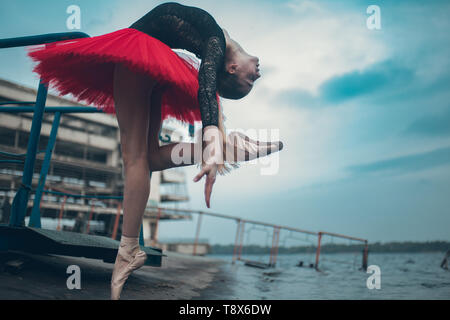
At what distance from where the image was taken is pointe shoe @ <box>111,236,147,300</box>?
1.19 metres

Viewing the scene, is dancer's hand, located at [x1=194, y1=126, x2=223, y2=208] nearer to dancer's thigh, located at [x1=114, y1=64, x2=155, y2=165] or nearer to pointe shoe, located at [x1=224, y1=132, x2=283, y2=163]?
pointe shoe, located at [x1=224, y1=132, x2=283, y2=163]

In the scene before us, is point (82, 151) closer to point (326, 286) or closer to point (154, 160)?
point (326, 286)

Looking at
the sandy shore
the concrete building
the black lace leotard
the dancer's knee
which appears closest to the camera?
the black lace leotard

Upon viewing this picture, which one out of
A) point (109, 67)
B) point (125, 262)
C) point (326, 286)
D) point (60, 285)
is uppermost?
point (109, 67)

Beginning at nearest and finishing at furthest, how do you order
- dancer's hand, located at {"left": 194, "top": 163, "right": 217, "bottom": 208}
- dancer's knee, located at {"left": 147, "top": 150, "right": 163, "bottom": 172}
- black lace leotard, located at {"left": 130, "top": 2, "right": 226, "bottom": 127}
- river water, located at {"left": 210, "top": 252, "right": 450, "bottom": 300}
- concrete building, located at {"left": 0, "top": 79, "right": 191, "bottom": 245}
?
dancer's hand, located at {"left": 194, "top": 163, "right": 217, "bottom": 208} → black lace leotard, located at {"left": 130, "top": 2, "right": 226, "bottom": 127} → dancer's knee, located at {"left": 147, "top": 150, "right": 163, "bottom": 172} → river water, located at {"left": 210, "top": 252, "right": 450, "bottom": 300} → concrete building, located at {"left": 0, "top": 79, "right": 191, "bottom": 245}

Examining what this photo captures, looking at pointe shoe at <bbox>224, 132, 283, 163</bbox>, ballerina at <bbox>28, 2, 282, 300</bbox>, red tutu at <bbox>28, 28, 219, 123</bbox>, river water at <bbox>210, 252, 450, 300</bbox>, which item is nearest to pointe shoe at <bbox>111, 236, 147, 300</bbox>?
ballerina at <bbox>28, 2, 282, 300</bbox>

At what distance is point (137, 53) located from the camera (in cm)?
113

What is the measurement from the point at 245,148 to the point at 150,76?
40 cm

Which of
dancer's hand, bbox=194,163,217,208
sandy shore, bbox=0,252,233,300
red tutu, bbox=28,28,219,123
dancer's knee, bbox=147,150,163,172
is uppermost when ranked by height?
red tutu, bbox=28,28,219,123

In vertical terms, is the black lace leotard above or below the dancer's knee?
above

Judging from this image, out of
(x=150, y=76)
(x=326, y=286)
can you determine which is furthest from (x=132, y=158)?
(x=326, y=286)

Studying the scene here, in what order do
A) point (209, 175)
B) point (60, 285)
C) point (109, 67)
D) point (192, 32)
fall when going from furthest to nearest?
point (60, 285) < point (109, 67) < point (192, 32) < point (209, 175)

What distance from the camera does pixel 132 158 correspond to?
1.22 metres
